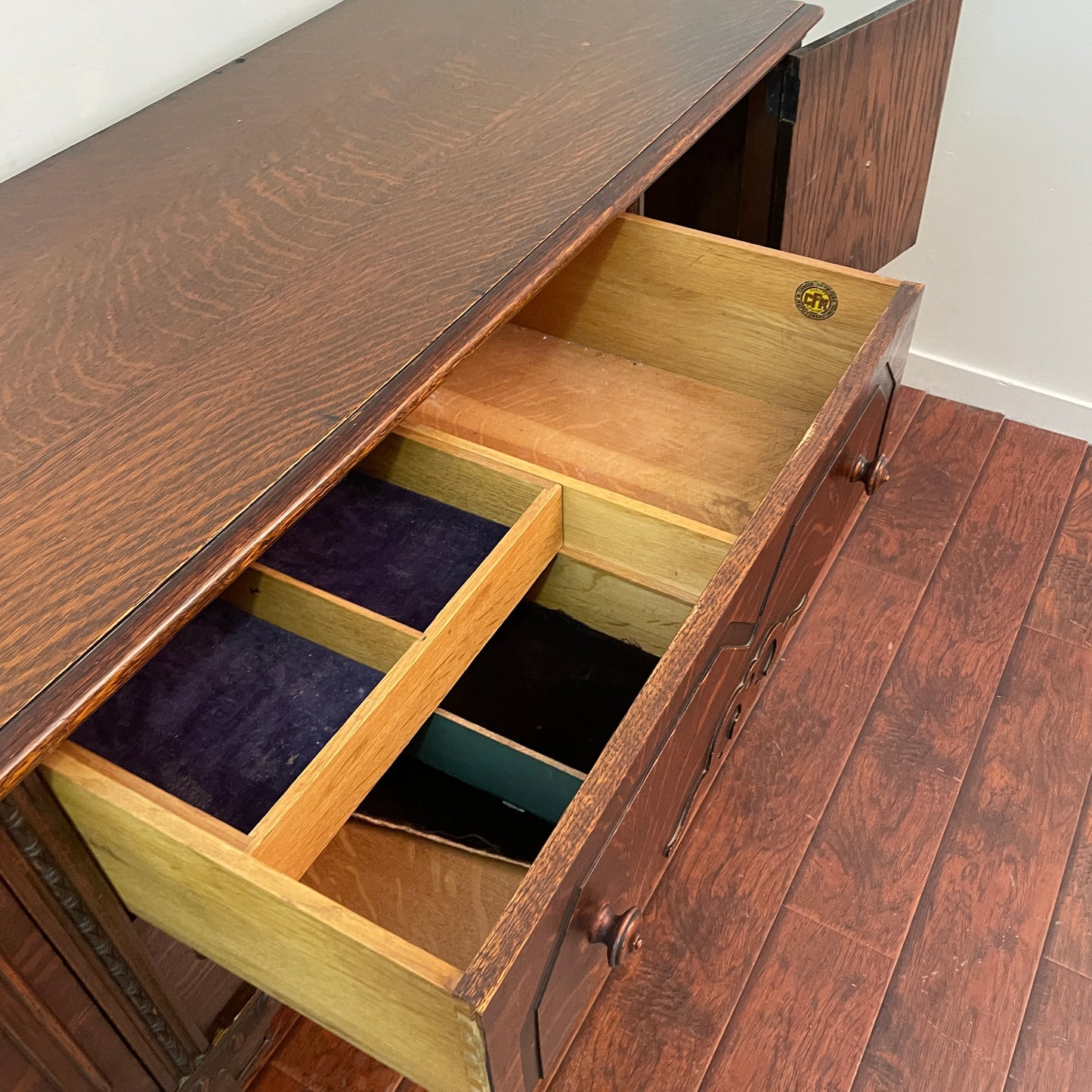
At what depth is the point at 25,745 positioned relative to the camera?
0.46 metres

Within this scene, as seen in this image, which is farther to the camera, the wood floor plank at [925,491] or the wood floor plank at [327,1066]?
the wood floor plank at [925,491]

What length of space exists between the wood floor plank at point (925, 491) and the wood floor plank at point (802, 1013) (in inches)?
22.5

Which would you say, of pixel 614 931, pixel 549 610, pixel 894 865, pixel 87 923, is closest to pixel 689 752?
pixel 614 931

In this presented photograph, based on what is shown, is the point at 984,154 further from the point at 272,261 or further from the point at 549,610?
the point at 272,261

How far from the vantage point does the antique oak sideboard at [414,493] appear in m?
0.55

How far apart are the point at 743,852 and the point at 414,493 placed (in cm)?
57

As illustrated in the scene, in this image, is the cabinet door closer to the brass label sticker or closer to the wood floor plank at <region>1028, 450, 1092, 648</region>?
the brass label sticker

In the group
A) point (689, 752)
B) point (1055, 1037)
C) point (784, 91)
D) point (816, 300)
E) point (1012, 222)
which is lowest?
point (1055, 1037)

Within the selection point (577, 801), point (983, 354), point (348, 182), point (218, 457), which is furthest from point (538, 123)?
point (983, 354)

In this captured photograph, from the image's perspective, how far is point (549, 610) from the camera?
3.16 ft

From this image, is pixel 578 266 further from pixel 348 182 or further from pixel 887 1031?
pixel 887 1031

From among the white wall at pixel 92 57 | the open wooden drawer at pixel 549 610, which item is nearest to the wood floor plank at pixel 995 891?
the open wooden drawer at pixel 549 610

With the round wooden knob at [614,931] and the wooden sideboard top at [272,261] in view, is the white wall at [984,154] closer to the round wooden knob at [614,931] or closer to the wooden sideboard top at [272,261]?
the wooden sideboard top at [272,261]

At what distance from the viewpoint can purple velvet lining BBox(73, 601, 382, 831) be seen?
70 centimetres
